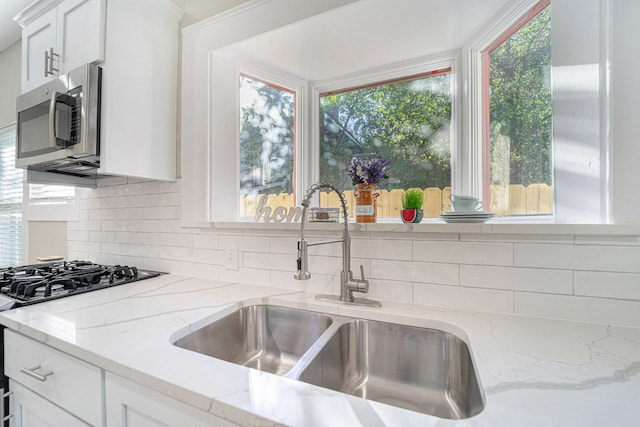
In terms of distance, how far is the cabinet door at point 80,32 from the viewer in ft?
4.41

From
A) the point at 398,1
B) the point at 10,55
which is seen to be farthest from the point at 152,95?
the point at 10,55

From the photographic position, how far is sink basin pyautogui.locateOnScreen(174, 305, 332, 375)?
1.07 meters

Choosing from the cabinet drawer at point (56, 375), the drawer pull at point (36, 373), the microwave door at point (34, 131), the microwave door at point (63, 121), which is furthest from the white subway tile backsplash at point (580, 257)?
the microwave door at point (34, 131)

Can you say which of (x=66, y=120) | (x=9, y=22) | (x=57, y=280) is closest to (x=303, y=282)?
(x=57, y=280)

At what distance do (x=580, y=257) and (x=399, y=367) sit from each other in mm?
633

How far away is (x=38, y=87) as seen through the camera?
1.56 meters

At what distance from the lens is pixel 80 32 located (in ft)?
4.67

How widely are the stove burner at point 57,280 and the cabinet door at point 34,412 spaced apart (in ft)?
0.99

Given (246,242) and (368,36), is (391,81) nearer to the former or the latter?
(368,36)

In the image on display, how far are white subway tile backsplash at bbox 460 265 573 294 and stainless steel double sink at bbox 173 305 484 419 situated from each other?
229 millimetres

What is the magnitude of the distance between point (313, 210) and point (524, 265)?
782mm

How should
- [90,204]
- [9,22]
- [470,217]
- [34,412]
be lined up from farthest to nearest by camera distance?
[9,22] → [90,204] → [470,217] → [34,412]

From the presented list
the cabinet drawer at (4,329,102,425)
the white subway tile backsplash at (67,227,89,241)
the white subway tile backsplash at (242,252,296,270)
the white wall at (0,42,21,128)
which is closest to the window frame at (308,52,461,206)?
the white subway tile backsplash at (242,252,296,270)

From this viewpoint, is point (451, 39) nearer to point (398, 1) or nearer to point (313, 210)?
point (398, 1)
